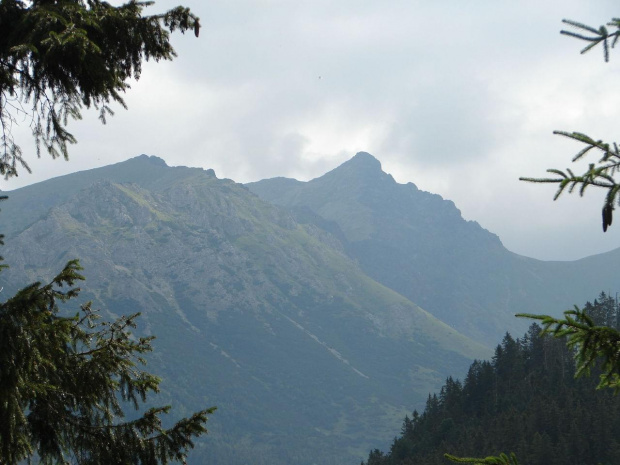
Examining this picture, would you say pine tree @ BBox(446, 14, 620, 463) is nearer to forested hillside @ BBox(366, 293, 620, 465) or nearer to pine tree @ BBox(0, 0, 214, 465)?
pine tree @ BBox(0, 0, 214, 465)

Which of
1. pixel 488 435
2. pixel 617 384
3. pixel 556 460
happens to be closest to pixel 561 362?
pixel 488 435

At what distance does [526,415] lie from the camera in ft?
398

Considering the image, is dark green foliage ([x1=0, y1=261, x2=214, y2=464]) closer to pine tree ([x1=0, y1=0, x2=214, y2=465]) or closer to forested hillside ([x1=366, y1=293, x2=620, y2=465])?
pine tree ([x1=0, y1=0, x2=214, y2=465])

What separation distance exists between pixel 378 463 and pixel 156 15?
5437 inches

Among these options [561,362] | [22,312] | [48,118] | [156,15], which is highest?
[561,362]

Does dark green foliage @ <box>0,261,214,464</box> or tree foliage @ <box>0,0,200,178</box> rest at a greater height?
tree foliage @ <box>0,0,200,178</box>

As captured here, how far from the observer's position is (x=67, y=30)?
10461mm

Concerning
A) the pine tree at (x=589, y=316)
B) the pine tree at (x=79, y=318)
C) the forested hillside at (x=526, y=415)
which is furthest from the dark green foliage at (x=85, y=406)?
the forested hillside at (x=526, y=415)

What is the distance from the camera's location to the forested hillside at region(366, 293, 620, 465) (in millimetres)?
108188

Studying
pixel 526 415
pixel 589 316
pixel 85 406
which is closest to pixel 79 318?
pixel 85 406

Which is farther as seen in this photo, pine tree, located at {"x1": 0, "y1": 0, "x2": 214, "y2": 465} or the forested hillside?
the forested hillside

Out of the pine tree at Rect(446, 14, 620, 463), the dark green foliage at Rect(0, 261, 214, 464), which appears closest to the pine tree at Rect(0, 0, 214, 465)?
the dark green foliage at Rect(0, 261, 214, 464)

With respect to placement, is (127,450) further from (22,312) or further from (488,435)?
(488,435)

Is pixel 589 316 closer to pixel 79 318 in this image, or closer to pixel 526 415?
pixel 79 318
